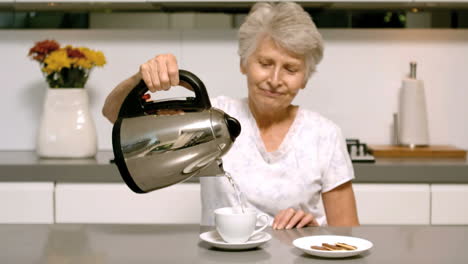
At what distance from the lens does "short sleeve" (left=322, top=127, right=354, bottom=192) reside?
1872mm

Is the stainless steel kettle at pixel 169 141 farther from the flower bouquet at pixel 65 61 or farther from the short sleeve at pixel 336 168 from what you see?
the flower bouquet at pixel 65 61

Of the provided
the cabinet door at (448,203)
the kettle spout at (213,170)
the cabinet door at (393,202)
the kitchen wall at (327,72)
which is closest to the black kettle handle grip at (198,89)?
the kettle spout at (213,170)

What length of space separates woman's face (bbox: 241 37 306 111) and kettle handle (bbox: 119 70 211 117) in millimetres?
613

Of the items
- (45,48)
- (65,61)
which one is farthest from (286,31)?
(45,48)

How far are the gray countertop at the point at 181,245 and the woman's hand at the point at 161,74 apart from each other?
29 cm

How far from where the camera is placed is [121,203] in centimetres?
244

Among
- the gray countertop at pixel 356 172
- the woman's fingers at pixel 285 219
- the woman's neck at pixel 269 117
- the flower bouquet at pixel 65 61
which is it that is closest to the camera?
the woman's fingers at pixel 285 219

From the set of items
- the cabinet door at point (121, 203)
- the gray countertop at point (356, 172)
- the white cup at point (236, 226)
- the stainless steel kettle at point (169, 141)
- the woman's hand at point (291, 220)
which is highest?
the stainless steel kettle at point (169, 141)

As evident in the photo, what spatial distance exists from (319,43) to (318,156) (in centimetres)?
30

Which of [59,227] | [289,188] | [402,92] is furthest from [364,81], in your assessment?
[59,227]

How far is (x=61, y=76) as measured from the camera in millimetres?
2664

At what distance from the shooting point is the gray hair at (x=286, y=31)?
72.6 inches

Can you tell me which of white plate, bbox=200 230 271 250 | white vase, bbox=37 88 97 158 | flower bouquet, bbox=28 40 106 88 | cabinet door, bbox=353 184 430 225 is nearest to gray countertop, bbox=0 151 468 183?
cabinet door, bbox=353 184 430 225

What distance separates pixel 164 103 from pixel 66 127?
56.6 inches
